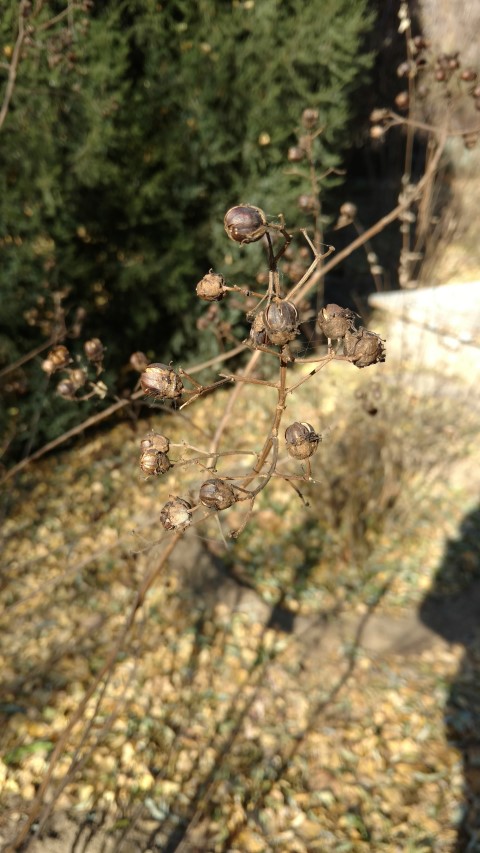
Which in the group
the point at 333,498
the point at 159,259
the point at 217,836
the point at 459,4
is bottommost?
the point at 217,836

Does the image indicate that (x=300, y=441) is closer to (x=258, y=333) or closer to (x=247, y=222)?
(x=258, y=333)

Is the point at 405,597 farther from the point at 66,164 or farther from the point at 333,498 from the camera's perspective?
the point at 66,164

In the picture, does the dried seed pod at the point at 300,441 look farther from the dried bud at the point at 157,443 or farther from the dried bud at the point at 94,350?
the dried bud at the point at 94,350

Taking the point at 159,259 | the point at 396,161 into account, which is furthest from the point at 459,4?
the point at 159,259

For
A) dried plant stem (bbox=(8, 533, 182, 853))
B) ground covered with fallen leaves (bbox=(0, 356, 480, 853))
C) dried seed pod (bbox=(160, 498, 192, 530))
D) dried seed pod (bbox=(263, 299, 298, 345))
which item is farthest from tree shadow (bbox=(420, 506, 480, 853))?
dried seed pod (bbox=(263, 299, 298, 345))

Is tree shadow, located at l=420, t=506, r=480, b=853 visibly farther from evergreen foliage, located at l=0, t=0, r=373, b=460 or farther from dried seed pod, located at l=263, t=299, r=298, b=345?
evergreen foliage, located at l=0, t=0, r=373, b=460

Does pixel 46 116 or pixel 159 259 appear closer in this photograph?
pixel 46 116
